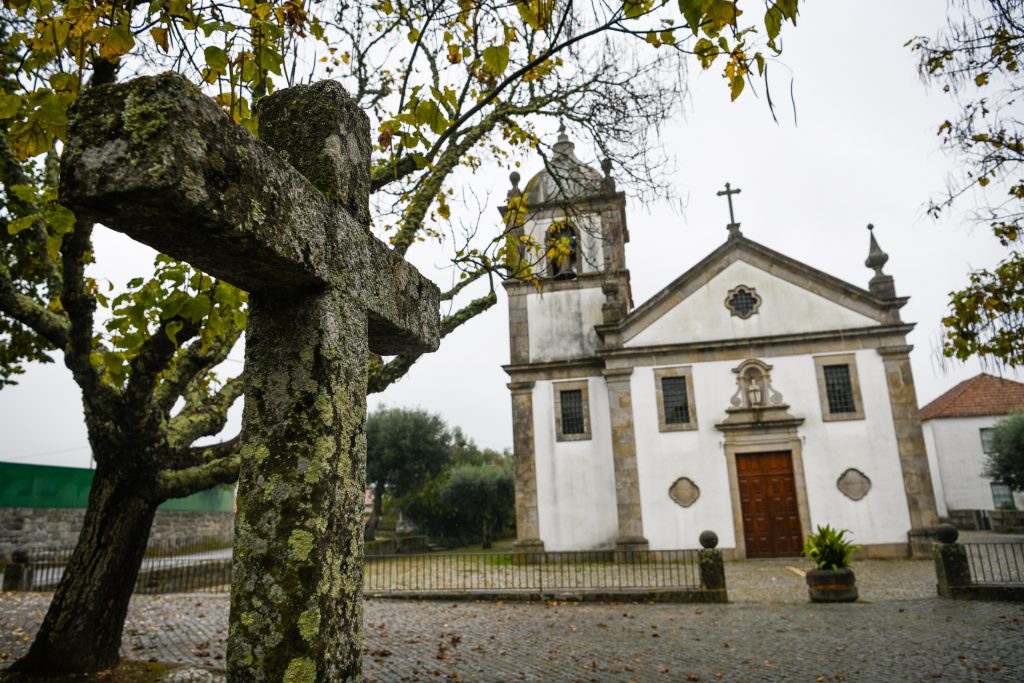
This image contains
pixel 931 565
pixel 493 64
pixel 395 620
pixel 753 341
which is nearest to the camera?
pixel 493 64

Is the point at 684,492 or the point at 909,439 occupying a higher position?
the point at 909,439

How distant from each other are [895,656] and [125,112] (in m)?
8.90

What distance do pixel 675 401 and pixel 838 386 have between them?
469cm

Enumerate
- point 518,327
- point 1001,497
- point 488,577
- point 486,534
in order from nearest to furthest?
point 488,577
point 518,327
point 486,534
point 1001,497

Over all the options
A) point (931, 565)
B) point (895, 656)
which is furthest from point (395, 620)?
point (931, 565)

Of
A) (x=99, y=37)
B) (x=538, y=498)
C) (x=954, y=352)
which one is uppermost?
(x=99, y=37)

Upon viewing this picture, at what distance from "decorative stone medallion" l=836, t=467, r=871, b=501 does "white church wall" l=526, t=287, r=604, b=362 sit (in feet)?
26.4

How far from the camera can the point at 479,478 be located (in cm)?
2866

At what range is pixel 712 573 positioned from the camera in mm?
12117

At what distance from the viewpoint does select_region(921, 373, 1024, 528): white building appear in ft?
109

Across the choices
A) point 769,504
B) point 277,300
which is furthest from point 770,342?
point 277,300

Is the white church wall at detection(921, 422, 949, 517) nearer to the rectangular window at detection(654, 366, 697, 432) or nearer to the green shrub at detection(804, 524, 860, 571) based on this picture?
the rectangular window at detection(654, 366, 697, 432)

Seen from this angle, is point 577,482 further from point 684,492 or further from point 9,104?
point 9,104

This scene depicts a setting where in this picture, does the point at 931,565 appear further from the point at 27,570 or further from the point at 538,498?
the point at 27,570
